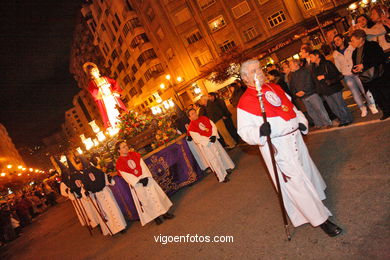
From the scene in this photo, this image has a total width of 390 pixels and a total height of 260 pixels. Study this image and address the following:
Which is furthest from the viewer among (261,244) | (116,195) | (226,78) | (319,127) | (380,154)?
(226,78)

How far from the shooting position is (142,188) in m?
6.16

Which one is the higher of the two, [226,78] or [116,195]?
[226,78]

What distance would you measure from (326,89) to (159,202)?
15.8 ft

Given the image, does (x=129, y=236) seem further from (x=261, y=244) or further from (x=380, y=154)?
(x=380, y=154)

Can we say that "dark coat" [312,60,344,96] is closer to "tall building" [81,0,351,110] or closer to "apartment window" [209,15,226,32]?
"tall building" [81,0,351,110]

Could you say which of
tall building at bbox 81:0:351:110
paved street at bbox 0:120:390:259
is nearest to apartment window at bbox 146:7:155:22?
tall building at bbox 81:0:351:110

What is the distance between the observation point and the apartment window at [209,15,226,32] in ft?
99.9

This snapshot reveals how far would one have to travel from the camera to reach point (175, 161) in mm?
7969

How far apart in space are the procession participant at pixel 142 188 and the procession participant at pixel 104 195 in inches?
40.7

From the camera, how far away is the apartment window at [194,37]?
105 feet

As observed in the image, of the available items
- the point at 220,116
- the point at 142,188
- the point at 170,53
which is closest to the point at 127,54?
the point at 170,53

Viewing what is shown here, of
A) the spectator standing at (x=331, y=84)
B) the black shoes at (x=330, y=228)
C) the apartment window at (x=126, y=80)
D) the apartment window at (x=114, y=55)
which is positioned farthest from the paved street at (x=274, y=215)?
the apartment window at (x=114, y=55)

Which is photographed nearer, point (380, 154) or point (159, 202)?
point (380, 154)

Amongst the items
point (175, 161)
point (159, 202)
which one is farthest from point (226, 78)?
point (159, 202)
